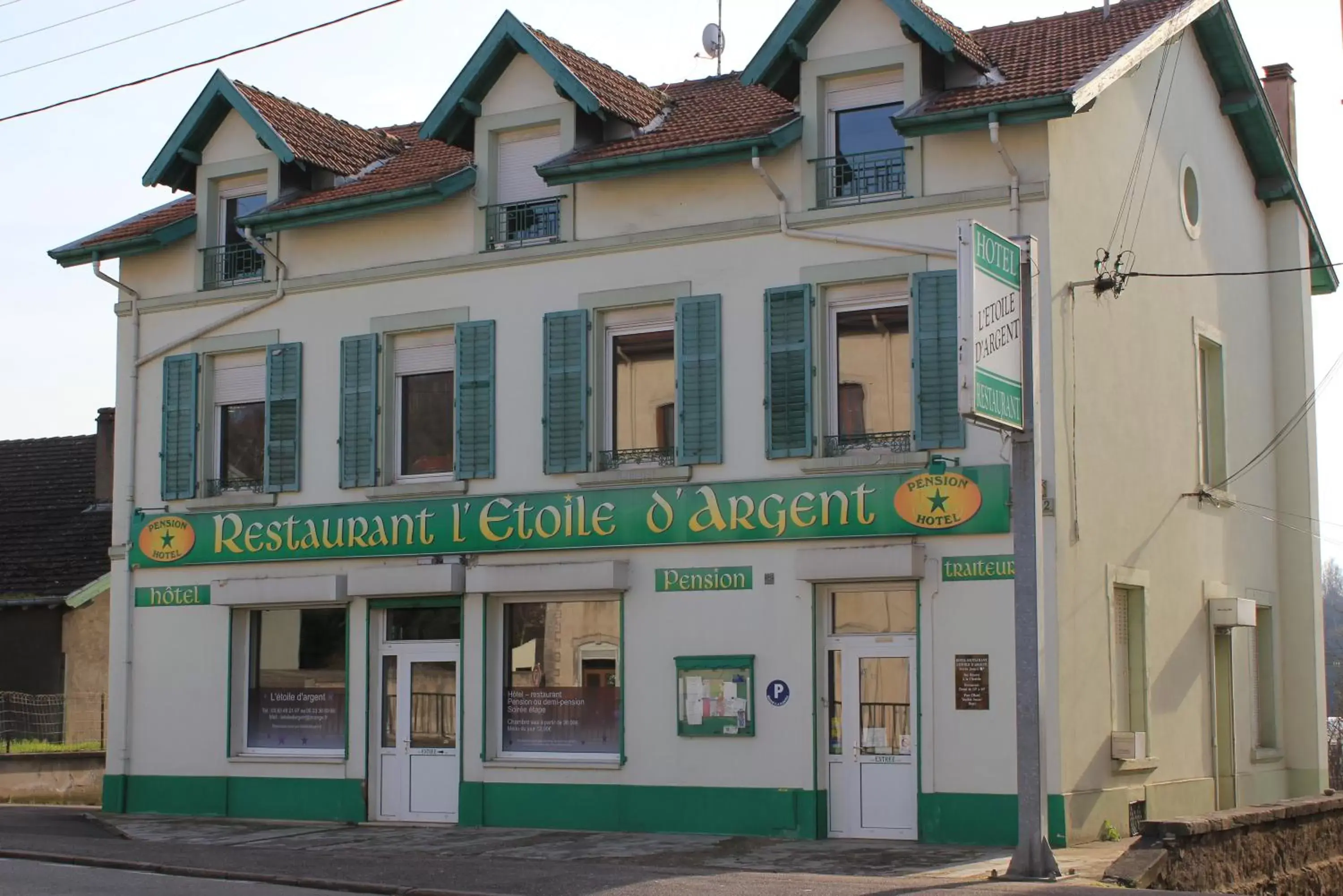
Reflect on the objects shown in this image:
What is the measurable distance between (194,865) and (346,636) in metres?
5.43

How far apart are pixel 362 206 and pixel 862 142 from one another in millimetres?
5759

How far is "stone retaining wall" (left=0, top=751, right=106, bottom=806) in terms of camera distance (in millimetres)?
24172

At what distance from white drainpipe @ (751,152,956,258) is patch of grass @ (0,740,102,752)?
42.5 ft

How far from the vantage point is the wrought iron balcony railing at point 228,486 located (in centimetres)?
2161

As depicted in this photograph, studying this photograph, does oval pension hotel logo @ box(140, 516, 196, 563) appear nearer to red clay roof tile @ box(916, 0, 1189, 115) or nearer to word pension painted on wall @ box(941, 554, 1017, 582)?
word pension painted on wall @ box(941, 554, 1017, 582)

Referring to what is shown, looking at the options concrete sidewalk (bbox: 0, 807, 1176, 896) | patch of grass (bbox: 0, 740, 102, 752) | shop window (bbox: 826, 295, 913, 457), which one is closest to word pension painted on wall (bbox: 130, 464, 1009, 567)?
shop window (bbox: 826, 295, 913, 457)

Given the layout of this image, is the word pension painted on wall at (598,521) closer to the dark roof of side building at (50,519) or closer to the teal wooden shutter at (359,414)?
the teal wooden shutter at (359,414)

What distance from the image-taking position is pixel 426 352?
20734mm

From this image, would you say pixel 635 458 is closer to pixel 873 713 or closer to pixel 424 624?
pixel 424 624

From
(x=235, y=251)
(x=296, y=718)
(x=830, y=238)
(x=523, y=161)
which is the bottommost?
(x=296, y=718)

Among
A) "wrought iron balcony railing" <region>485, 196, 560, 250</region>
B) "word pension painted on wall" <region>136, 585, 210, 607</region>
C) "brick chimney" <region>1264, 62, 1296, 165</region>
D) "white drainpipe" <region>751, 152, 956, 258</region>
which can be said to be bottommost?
"word pension painted on wall" <region>136, 585, 210, 607</region>

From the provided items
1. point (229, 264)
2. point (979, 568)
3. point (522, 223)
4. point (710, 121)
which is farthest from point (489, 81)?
point (979, 568)

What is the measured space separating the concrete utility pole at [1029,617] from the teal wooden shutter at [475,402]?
6.93 meters

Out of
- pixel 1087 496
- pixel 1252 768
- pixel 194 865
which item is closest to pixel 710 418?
pixel 1087 496
